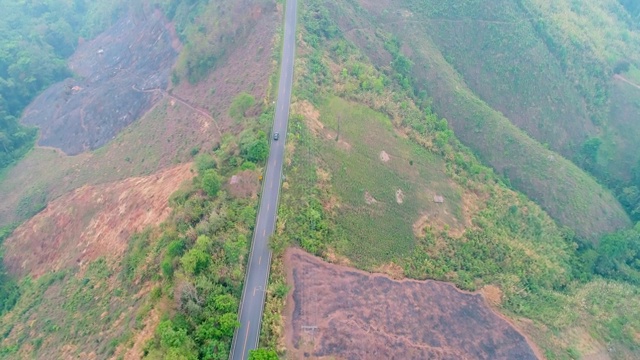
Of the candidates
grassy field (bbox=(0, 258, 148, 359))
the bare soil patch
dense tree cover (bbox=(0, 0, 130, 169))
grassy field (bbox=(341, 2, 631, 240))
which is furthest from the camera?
dense tree cover (bbox=(0, 0, 130, 169))

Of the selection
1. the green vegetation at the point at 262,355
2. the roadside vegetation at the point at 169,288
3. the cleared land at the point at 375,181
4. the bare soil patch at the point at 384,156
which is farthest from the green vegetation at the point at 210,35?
the green vegetation at the point at 262,355

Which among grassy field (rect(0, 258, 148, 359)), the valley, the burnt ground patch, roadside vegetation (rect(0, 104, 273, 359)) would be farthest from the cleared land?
the burnt ground patch

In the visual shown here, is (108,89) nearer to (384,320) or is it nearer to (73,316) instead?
(73,316)

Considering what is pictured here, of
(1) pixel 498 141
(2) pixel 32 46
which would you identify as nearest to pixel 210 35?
(1) pixel 498 141

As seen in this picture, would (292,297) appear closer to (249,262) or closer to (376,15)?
(249,262)

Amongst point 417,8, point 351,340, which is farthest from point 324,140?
point 417,8

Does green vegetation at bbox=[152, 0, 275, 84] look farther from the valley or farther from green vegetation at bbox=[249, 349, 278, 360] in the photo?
green vegetation at bbox=[249, 349, 278, 360]
